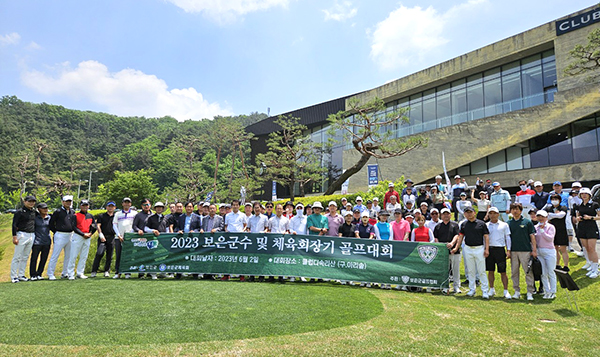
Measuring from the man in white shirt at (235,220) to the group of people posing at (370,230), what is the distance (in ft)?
0.07

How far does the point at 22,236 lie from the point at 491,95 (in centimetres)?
2424

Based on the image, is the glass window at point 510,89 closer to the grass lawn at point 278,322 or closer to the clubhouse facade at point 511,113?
the clubhouse facade at point 511,113

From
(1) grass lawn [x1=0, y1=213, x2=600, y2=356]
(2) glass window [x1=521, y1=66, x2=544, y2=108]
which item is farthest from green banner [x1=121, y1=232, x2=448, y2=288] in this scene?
(2) glass window [x1=521, y1=66, x2=544, y2=108]

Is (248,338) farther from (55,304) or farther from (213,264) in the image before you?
(213,264)

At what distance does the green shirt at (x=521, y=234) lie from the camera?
6641 mm

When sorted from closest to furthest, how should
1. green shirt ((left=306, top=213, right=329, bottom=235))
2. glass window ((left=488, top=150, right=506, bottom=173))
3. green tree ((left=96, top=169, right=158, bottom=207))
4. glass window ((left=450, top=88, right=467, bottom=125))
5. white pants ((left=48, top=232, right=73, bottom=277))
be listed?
white pants ((left=48, top=232, right=73, bottom=277)), green shirt ((left=306, top=213, right=329, bottom=235)), glass window ((left=488, top=150, right=506, bottom=173)), glass window ((left=450, top=88, right=467, bottom=125)), green tree ((left=96, top=169, right=158, bottom=207))

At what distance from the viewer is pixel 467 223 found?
273 inches

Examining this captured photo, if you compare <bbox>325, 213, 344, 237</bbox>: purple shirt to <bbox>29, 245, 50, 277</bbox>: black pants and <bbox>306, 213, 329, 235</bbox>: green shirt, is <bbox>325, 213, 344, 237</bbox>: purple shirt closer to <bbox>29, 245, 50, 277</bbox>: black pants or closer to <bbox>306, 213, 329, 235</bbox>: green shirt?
<bbox>306, 213, 329, 235</bbox>: green shirt

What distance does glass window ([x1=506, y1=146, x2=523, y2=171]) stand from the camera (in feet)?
69.6

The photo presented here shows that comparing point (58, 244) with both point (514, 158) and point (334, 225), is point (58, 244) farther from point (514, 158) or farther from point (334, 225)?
point (514, 158)

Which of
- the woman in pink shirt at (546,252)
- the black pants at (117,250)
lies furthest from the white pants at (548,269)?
the black pants at (117,250)

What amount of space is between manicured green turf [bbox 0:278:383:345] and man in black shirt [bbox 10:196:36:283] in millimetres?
674

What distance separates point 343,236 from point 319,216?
692 mm

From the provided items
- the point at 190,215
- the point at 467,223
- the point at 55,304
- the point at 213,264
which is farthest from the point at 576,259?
the point at 55,304
